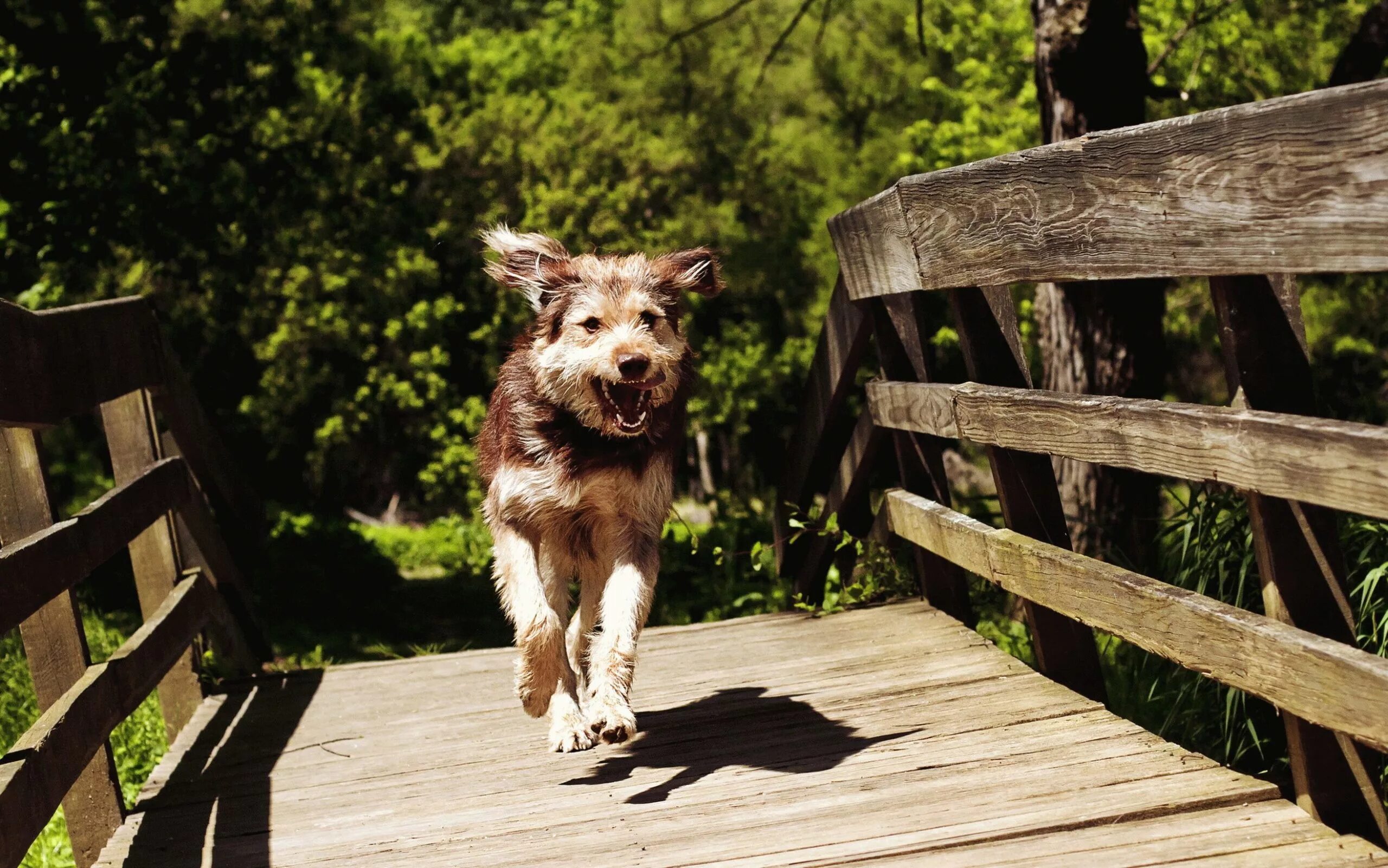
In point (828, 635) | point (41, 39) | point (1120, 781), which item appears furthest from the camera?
point (41, 39)

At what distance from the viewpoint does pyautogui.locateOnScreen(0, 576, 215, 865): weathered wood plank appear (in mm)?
3258

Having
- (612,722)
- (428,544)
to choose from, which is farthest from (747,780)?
(428,544)

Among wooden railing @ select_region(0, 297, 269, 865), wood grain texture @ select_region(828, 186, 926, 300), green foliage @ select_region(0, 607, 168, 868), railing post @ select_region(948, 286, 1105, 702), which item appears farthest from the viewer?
green foliage @ select_region(0, 607, 168, 868)

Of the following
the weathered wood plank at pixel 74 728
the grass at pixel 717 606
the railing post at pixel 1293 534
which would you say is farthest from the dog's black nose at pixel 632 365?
the railing post at pixel 1293 534

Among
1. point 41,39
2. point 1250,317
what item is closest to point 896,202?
point 1250,317

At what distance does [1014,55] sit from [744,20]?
68.8ft

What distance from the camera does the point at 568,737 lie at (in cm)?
483

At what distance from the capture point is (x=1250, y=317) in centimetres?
305

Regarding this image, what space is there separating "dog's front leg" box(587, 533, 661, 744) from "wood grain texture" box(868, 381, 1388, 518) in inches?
46.7

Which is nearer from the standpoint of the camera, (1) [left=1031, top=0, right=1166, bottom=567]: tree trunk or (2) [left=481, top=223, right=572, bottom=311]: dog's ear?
(2) [left=481, top=223, right=572, bottom=311]: dog's ear

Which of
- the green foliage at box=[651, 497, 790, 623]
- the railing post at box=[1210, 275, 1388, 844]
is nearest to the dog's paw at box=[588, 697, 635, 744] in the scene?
the railing post at box=[1210, 275, 1388, 844]

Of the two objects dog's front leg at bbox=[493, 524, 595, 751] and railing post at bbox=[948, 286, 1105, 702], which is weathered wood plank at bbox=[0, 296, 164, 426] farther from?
railing post at bbox=[948, 286, 1105, 702]

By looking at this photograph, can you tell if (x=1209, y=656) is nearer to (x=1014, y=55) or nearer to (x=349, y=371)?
(x=1014, y=55)

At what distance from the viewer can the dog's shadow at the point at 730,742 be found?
14.2 feet
